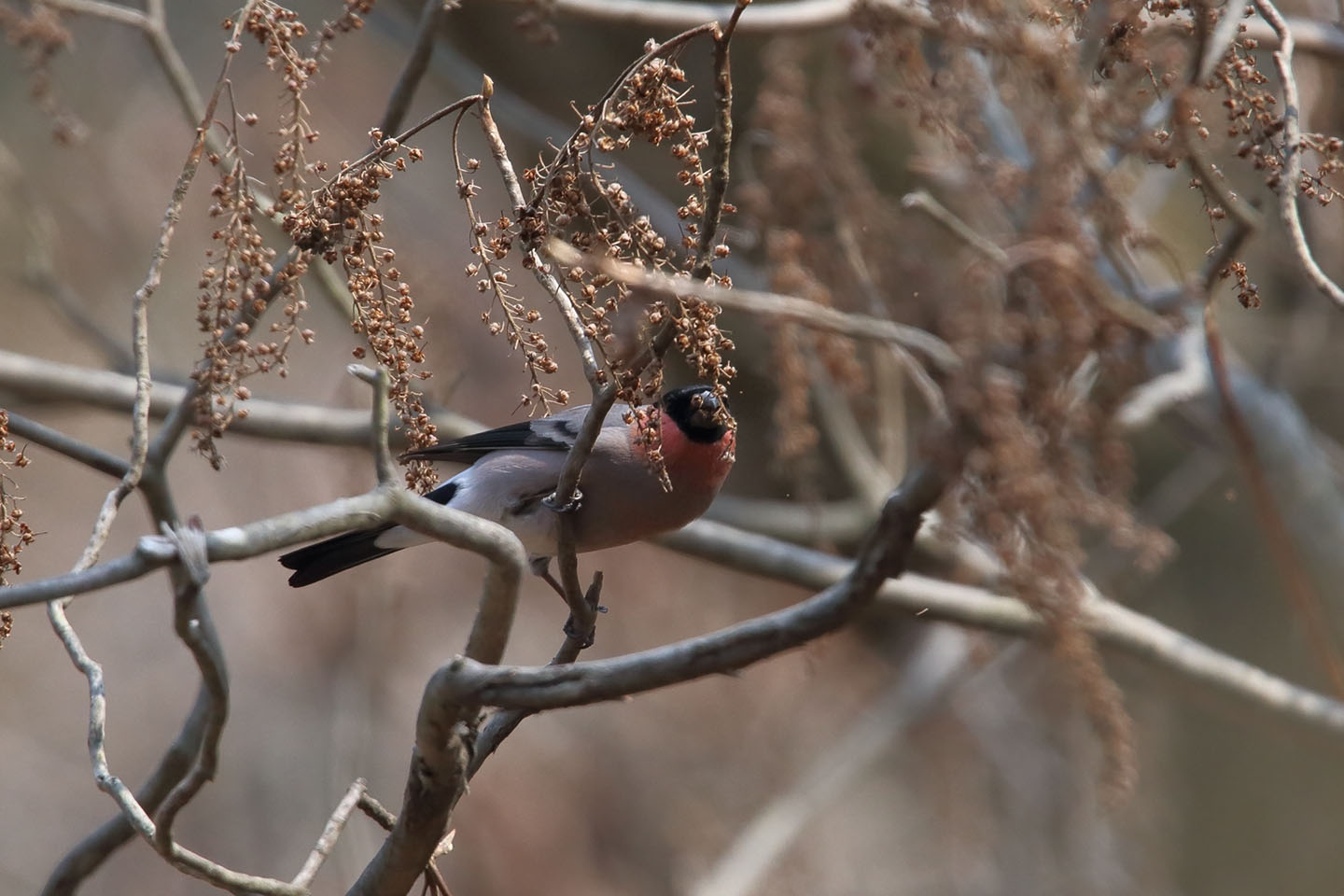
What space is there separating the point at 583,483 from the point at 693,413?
42 centimetres

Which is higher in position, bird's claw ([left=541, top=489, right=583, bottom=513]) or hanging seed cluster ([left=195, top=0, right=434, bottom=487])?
hanging seed cluster ([left=195, top=0, right=434, bottom=487])

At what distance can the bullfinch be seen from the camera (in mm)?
3436

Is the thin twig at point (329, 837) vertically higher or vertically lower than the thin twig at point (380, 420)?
lower

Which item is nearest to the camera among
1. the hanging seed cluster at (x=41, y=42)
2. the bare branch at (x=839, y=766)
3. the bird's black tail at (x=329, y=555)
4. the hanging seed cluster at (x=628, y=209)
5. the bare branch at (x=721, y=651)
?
the bare branch at (x=721, y=651)

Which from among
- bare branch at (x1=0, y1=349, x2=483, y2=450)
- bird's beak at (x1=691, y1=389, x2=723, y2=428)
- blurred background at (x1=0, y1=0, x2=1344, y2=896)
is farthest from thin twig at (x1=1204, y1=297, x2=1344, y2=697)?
bare branch at (x1=0, y1=349, x2=483, y2=450)

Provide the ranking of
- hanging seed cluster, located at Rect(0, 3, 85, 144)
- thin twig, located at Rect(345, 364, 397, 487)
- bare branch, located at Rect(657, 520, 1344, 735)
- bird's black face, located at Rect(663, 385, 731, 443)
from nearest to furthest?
thin twig, located at Rect(345, 364, 397, 487) < hanging seed cluster, located at Rect(0, 3, 85, 144) < bird's black face, located at Rect(663, 385, 731, 443) < bare branch, located at Rect(657, 520, 1344, 735)

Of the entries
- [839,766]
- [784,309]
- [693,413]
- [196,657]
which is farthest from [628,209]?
[839,766]

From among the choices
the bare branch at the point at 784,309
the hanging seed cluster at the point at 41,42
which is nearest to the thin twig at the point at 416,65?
the hanging seed cluster at the point at 41,42

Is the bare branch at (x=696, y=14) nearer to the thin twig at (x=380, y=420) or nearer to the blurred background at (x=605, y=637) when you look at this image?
the blurred background at (x=605, y=637)

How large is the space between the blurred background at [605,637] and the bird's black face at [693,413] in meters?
1.41

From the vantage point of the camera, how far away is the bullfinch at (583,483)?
11.3ft

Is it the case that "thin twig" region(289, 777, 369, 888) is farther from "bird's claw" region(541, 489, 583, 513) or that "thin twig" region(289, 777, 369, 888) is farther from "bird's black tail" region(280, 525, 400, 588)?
"bird's black tail" region(280, 525, 400, 588)

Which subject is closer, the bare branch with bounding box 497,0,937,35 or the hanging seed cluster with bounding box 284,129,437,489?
the hanging seed cluster with bounding box 284,129,437,489

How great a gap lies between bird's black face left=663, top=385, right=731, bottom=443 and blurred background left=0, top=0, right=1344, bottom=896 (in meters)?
1.41
